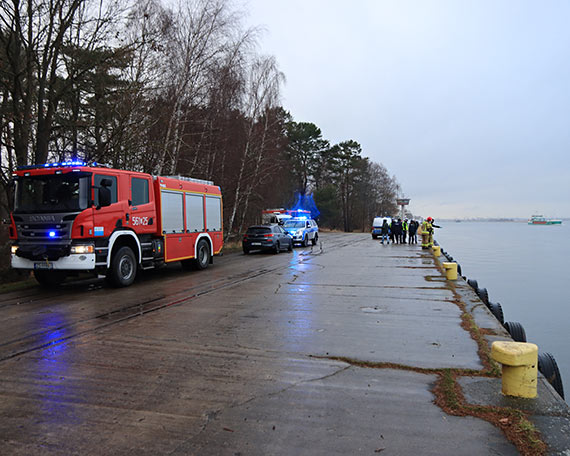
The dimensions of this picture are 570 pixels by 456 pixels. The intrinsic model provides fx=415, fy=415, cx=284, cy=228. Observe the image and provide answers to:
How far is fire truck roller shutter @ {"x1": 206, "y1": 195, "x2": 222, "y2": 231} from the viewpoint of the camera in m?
15.3

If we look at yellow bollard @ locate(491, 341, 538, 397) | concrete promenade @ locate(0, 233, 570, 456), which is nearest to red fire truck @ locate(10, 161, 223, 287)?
concrete promenade @ locate(0, 233, 570, 456)

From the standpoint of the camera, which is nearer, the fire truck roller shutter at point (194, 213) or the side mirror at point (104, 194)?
the side mirror at point (104, 194)

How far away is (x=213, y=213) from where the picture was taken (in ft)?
51.6

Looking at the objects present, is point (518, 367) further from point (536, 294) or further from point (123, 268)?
point (536, 294)

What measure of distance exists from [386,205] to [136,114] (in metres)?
90.7

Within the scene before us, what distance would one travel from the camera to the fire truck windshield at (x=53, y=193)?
975cm

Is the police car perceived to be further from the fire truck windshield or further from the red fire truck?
the fire truck windshield

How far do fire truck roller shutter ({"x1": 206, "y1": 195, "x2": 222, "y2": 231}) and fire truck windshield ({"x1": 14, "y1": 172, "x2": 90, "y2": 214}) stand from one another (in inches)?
229

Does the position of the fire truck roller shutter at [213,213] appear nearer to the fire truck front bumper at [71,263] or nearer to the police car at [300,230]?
the fire truck front bumper at [71,263]

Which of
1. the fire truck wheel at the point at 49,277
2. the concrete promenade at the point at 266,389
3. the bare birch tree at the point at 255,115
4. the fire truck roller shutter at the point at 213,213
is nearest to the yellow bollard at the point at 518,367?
the concrete promenade at the point at 266,389

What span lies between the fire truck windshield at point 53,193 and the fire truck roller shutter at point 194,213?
4.34 m

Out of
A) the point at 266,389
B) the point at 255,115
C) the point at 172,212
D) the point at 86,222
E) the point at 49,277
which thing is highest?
the point at 255,115

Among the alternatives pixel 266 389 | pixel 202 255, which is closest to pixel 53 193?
pixel 202 255

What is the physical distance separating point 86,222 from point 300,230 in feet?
63.1
